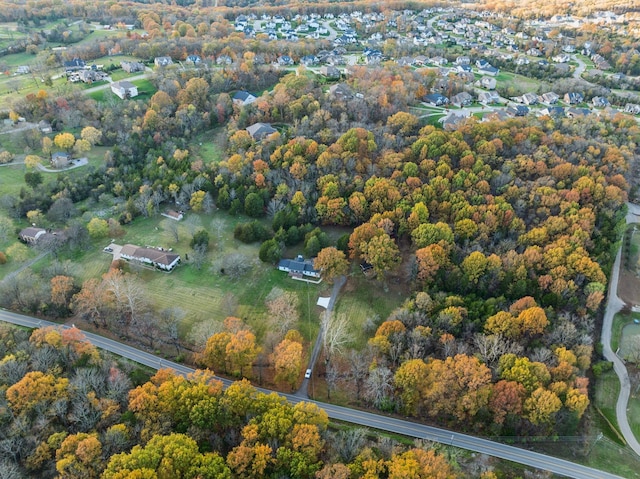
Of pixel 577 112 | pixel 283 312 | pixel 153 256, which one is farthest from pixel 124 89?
pixel 577 112

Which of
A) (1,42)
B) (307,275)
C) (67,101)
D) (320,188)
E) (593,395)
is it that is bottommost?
(593,395)

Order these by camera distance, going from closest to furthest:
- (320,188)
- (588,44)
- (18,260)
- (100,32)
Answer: (18,260) < (320,188) < (100,32) < (588,44)

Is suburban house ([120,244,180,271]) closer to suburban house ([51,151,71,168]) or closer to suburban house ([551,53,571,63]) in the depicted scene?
suburban house ([51,151,71,168])

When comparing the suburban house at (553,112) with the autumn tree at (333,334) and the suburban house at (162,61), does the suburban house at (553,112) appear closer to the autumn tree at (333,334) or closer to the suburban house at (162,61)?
the autumn tree at (333,334)

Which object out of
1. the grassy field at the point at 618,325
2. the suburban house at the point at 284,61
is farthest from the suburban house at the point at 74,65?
the grassy field at the point at 618,325

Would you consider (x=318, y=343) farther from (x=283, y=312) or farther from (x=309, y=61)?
(x=309, y=61)

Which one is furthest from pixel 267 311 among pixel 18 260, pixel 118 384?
pixel 18 260

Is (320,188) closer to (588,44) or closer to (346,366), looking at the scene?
(346,366)
